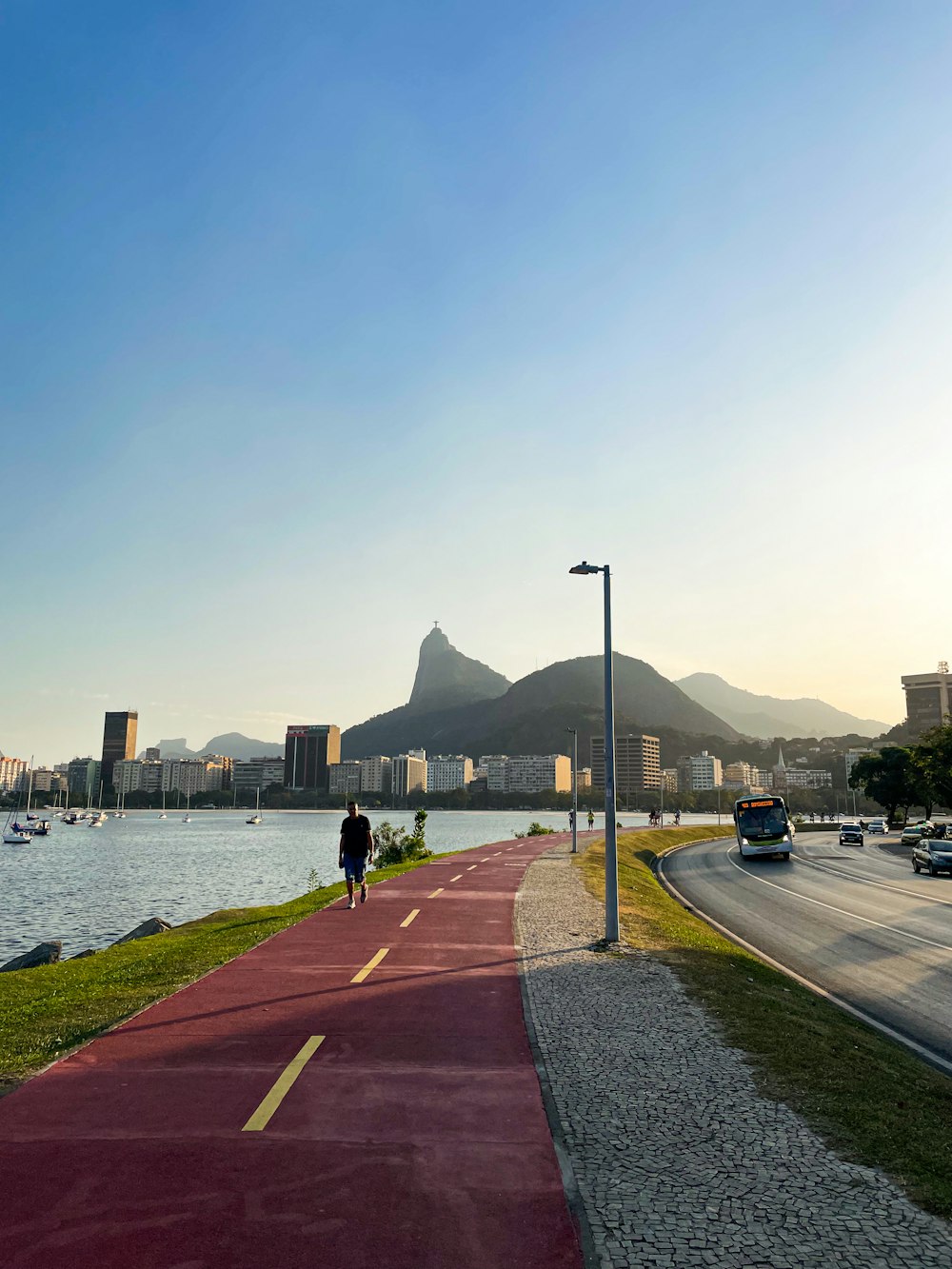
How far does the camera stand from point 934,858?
129 ft

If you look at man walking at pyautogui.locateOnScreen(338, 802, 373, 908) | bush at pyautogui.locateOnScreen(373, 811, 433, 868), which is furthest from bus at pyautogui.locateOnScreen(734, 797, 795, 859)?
man walking at pyautogui.locateOnScreen(338, 802, 373, 908)

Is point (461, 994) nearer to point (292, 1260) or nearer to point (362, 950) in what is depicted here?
point (362, 950)

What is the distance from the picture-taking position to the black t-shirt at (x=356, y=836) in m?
19.1

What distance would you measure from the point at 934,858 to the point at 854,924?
18.8 meters

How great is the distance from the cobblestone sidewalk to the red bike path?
1.23 feet

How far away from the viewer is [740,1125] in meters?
7.21

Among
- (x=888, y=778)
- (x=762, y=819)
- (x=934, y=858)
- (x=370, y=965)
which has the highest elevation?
(x=888, y=778)

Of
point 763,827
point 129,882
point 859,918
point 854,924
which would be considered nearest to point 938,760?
point 763,827

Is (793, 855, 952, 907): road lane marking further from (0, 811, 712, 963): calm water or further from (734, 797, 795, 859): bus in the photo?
(0, 811, 712, 963): calm water

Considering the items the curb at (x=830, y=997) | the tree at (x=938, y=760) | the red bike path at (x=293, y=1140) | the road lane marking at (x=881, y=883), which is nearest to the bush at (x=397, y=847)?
the curb at (x=830, y=997)

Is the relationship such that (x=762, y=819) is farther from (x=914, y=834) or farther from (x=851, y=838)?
(x=914, y=834)

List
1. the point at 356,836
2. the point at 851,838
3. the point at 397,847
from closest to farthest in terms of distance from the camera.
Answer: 1. the point at 356,836
2. the point at 397,847
3. the point at 851,838

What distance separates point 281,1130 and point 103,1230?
1.75 m

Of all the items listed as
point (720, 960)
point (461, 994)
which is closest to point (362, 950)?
point (461, 994)
